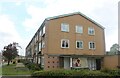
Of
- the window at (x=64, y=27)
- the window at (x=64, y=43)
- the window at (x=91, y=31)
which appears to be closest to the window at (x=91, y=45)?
the window at (x=91, y=31)

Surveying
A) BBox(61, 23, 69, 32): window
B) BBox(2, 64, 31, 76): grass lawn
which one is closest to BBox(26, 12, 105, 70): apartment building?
BBox(61, 23, 69, 32): window

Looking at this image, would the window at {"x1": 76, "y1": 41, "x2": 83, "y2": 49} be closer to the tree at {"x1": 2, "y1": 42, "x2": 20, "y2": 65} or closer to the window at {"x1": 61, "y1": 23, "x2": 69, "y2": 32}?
the window at {"x1": 61, "y1": 23, "x2": 69, "y2": 32}

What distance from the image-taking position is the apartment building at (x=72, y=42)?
124 feet

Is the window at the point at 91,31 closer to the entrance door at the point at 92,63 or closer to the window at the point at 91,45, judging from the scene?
the window at the point at 91,45

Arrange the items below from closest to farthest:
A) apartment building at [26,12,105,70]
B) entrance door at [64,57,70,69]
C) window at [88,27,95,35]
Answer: apartment building at [26,12,105,70] < entrance door at [64,57,70,69] < window at [88,27,95,35]

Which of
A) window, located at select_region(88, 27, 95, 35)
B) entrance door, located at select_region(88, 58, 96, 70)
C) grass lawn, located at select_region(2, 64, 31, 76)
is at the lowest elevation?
grass lawn, located at select_region(2, 64, 31, 76)

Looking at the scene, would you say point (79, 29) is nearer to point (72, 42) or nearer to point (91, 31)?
point (91, 31)

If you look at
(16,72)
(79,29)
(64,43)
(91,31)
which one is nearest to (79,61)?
(64,43)

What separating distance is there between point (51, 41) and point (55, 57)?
2.88 m

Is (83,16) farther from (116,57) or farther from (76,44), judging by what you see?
(116,57)

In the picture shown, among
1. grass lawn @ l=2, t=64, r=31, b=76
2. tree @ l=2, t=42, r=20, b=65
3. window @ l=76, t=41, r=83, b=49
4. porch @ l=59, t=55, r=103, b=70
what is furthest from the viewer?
tree @ l=2, t=42, r=20, b=65

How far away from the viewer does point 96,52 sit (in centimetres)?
4284

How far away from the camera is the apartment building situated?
37844mm

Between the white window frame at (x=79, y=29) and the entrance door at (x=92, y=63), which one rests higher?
the white window frame at (x=79, y=29)
